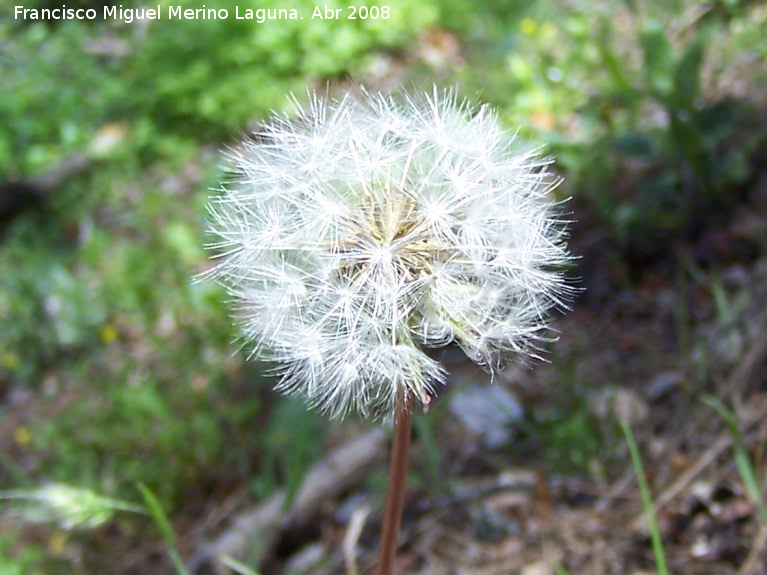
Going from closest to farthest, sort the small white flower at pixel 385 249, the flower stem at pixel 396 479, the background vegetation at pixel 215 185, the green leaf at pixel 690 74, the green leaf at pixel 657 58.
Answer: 1. the flower stem at pixel 396 479
2. the small white flower at pixel 385 249
3. the background vegetation at pixel 215 185
4. the green leaf at pixel 690 74
5. the green leaf at pixel 657 58

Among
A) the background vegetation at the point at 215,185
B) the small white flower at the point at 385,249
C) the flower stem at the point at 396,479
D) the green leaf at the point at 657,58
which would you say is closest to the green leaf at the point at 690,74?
the background vegetation at the point at 215,185

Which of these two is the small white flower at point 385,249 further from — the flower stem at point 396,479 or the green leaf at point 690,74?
the green leaf at point 690,74

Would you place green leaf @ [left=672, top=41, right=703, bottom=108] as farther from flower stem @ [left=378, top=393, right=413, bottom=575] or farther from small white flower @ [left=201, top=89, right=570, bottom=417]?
flower stem @ [left=378, top=393, right=413, bottom=575]

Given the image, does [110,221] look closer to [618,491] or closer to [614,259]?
[614,259]

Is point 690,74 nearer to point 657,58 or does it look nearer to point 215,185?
point 657,58

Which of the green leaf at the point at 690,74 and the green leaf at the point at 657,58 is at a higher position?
the green leaf at the point at 657,58

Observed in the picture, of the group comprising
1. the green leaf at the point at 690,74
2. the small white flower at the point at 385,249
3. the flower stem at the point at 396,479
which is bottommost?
the flower stem at the point at 396,479

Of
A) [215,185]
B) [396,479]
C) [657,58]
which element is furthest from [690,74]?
[396,479]

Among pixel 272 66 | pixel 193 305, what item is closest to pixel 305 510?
pixel 193 305
